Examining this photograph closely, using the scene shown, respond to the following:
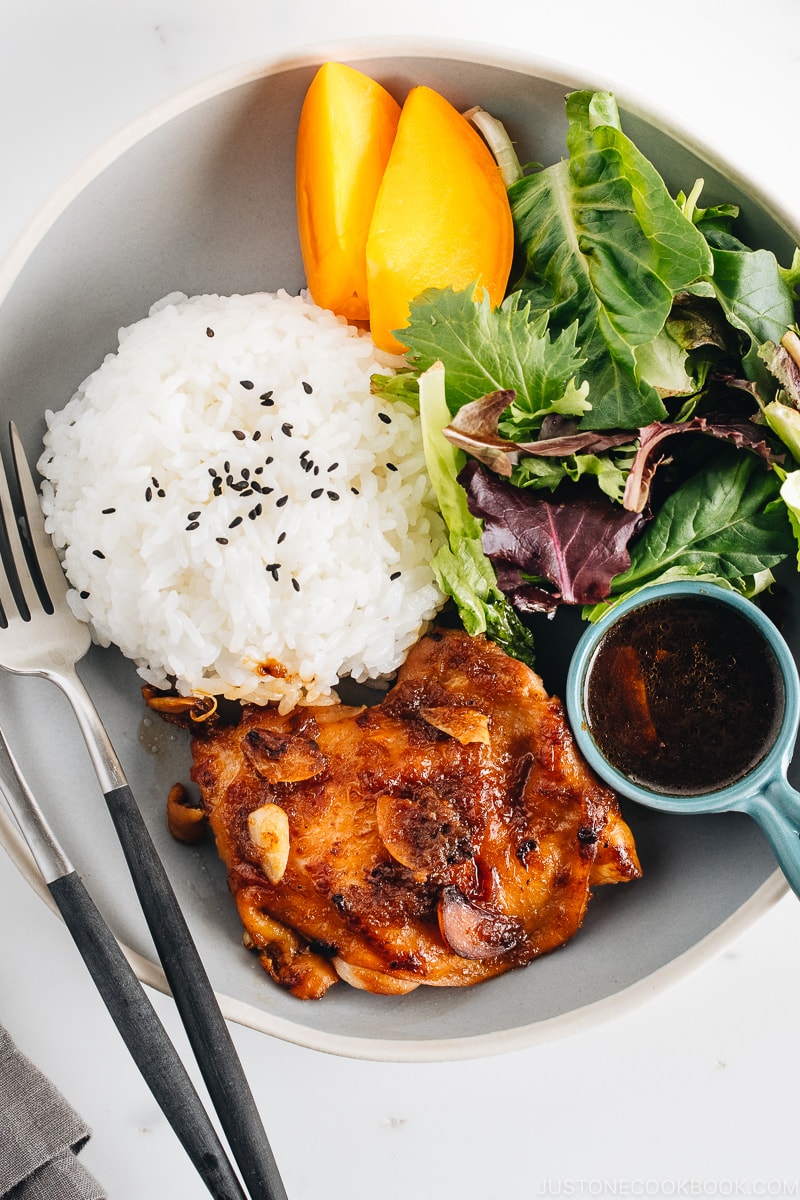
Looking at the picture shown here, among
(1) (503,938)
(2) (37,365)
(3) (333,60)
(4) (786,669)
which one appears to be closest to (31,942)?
(1) (503,938)

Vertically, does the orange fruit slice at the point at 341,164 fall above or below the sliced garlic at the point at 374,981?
above

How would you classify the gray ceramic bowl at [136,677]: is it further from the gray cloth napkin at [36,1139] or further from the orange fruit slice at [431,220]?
the gray cloth napkin at [36,1139]

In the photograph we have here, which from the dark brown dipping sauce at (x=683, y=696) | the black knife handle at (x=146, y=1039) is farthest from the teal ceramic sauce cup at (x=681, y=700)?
the black knife handle at (x=146, y=1039)

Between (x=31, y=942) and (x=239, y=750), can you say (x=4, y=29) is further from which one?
(x=31, y=942)

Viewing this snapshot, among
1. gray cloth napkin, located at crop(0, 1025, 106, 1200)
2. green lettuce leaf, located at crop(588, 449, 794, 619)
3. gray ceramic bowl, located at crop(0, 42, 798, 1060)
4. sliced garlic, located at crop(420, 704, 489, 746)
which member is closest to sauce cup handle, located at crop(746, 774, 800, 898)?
gray ceramic bowl, located at crop(0, 42, 798, 1060)

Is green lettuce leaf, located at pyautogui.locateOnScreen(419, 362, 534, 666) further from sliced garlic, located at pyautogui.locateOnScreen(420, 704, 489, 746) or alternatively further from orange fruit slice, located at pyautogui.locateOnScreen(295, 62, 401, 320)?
orange fruit slice, located at pyautogui.locateOnScreen(295, 62, 401, 320)

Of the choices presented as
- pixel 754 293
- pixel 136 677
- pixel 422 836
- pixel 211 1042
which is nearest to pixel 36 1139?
pixel 211 1042
